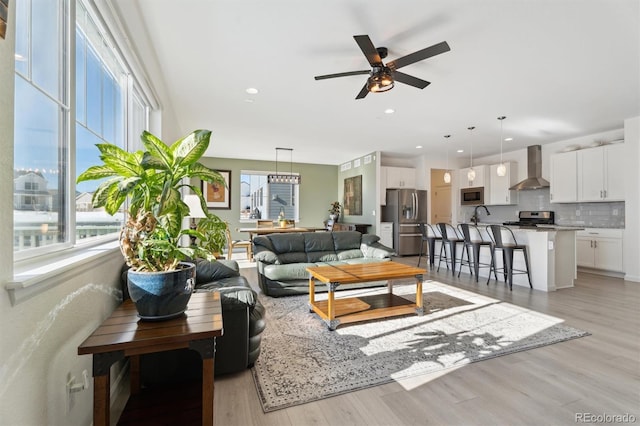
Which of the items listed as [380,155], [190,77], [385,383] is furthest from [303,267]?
[380,155]

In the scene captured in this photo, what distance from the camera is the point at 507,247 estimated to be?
446cm

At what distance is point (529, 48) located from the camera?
287cm

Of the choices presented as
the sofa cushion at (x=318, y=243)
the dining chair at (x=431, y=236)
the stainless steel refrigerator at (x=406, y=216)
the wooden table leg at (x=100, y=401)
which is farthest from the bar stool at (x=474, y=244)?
the wooden table leg at (x=100, y=401)

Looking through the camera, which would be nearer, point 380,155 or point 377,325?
point 377,325

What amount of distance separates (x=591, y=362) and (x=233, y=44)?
410 cm

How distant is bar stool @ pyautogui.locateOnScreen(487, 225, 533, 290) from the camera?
174 inches

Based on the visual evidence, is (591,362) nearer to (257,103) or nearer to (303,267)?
(303,267)

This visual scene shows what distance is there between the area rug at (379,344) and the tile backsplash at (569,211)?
13.1 ft

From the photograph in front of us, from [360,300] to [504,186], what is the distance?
5704 mm

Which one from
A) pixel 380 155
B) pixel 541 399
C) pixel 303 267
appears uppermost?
pixel 380 155

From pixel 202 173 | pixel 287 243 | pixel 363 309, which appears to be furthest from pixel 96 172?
pixel 287 243

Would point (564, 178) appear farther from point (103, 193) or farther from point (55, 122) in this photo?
point (55, 122)

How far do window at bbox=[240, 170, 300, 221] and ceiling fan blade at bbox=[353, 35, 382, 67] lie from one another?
6.53 m

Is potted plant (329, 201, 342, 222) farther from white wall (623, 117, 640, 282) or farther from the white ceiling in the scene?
white wall (623, 117, 640, 282)
